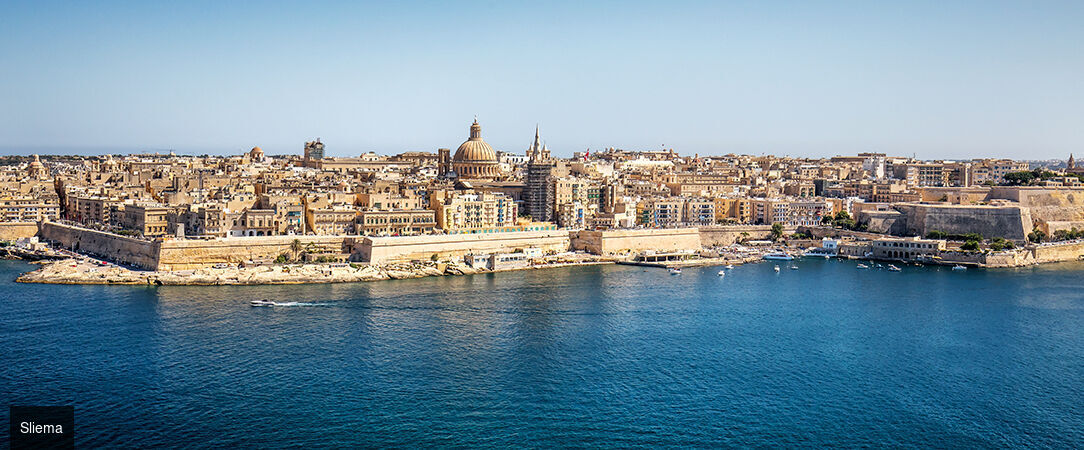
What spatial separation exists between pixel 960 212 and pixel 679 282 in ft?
44.1

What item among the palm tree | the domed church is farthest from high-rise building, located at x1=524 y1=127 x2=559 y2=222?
the palm tree

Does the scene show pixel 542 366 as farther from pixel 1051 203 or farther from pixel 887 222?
pixel 1051 203

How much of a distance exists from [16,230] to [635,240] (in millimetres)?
18732

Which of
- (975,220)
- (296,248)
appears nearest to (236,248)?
(296,248)

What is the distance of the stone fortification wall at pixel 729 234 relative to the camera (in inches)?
1261

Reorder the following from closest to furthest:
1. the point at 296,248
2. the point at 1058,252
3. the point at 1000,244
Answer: the point at 296,248 → the point at 1000,244 → the point at 1058,252

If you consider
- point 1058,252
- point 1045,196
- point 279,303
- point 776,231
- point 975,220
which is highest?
point 1045,196

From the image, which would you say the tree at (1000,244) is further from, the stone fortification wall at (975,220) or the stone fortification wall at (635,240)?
the stone fortification wall at (635,240)

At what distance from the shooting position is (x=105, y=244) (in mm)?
25281

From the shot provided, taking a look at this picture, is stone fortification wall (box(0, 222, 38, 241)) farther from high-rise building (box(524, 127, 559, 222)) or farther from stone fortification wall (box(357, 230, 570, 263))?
high-rise building (box(524, 127, 559, 222))

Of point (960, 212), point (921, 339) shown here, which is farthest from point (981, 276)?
point (921, 339)

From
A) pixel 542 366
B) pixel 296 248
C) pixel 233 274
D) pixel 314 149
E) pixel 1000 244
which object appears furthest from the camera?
pixel 314 149

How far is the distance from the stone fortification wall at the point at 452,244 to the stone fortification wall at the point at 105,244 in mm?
5173

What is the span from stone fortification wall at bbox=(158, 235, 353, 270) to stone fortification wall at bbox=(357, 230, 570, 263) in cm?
78
